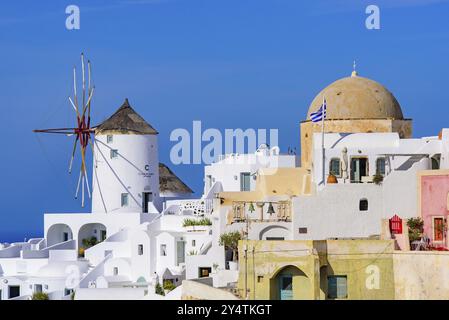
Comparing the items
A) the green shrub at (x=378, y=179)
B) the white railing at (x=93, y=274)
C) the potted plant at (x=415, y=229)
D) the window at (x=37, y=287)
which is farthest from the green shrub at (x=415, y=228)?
the window at (x=37, y=287)

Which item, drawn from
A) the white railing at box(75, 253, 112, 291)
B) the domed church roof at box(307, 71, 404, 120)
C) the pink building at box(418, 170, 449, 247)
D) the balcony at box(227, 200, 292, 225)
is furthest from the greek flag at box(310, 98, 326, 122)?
the white railing at box(75, 253, 112, 291)

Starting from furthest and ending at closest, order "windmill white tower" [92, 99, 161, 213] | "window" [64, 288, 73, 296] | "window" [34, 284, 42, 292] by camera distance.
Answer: "windmill white tower" [92, 99, 161, 213]
"window" [34, 284, 42, 292]
"window" [64, 288, 73, 296]

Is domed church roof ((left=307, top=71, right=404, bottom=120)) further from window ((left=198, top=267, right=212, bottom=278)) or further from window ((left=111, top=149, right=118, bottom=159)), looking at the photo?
window ((left=111, top=149, right=118, bottom=159))

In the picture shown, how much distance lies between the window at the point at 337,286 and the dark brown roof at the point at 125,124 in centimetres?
1753

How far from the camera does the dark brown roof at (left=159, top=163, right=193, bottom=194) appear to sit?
61562mm

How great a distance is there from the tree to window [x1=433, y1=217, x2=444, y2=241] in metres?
6.24

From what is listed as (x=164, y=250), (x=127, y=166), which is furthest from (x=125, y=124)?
(x=164, y=250)

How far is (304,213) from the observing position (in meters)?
43.7

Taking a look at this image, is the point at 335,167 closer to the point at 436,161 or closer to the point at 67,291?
the point at 436,161

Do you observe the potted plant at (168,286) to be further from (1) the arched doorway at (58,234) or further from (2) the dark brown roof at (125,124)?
(2) the dark brown roof at (125,124)

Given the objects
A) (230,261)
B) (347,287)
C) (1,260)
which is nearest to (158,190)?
(1,260)

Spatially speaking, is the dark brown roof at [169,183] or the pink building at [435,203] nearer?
the pink building at [435,203]

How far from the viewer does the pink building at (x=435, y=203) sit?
41594 millimetres
